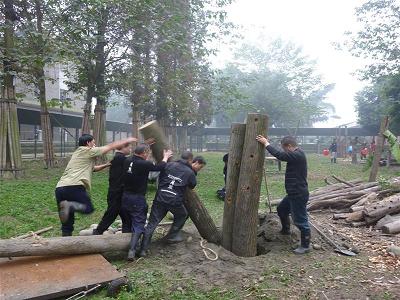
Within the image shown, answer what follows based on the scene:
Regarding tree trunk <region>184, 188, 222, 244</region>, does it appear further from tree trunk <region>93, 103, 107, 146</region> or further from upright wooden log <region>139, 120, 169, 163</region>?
tree trunk <region>93, 103, 107, 146</region>

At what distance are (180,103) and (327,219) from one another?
8.96 m

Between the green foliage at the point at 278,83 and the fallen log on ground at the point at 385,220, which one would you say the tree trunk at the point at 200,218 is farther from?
the green foliage at the point at 278,83

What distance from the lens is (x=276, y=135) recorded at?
39.8m

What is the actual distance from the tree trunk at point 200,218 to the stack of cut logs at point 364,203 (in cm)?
342

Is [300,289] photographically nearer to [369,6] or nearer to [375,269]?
[375,269]

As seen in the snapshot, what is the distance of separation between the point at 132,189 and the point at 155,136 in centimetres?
97

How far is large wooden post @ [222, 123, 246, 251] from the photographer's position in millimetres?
6316

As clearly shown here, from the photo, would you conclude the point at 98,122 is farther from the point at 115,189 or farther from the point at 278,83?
the point at 278,83

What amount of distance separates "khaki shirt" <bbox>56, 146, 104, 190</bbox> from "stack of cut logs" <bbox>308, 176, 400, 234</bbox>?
5467mm

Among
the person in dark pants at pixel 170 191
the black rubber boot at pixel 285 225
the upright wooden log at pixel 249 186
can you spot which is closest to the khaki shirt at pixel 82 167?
the person in dark pants at pixel 170 191

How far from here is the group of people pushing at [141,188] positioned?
597 cm

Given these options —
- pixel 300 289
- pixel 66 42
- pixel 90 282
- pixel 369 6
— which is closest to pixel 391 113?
pixel 369 6

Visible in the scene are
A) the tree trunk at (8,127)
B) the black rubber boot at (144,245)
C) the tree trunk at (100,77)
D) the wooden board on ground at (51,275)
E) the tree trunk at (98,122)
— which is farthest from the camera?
the tree trunk at (98,122)

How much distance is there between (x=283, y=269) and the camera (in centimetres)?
→ 541
